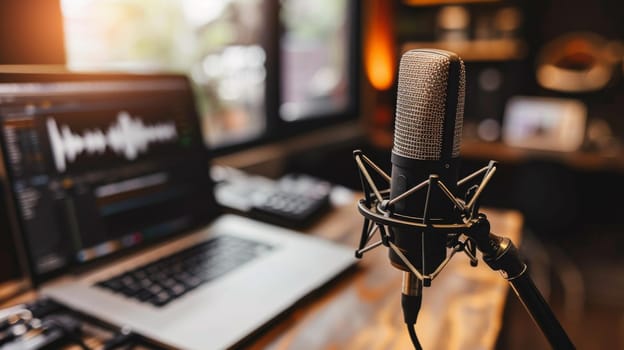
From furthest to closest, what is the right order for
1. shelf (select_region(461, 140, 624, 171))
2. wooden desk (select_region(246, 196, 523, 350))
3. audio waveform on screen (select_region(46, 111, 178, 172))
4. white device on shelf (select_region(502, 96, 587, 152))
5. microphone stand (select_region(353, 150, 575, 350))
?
white device on shelf (select_region(502, 96, 587, 152))
shelf (select_region(461, 140, 624, 171))
audio waveform on screen (select_region(46, 111, 178, 172))
wooden desk (select_region(246, 196, 523, 350))
microphone stand (select_region(353, 150, 575, 350))

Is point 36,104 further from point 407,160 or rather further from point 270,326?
point 407,160

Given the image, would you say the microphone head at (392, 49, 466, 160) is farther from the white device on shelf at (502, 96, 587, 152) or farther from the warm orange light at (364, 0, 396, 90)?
the warm orange light at (364, 0, 396, 90)

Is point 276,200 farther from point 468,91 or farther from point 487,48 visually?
point 487,48

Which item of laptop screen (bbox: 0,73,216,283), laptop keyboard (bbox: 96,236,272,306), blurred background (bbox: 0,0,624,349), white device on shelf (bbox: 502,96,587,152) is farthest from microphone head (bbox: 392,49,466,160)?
white device on shelf (bbox: 502,96,587,152)

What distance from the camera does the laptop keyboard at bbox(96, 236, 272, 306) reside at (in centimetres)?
73

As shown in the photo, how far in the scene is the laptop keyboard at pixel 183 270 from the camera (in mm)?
729

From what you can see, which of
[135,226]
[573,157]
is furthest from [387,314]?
[573,157]

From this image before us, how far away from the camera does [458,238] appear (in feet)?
1.41

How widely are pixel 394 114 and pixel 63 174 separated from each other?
0.58 meters

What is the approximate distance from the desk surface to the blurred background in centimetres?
83

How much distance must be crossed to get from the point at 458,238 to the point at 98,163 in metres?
0.64

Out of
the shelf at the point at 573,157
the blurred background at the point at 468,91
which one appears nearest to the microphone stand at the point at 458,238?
the blurred background at the point at 468,91

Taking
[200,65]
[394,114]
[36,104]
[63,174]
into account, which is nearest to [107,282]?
[63,174]

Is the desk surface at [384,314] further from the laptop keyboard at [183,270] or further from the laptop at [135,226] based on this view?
the laptop keyboard at [183,270]
